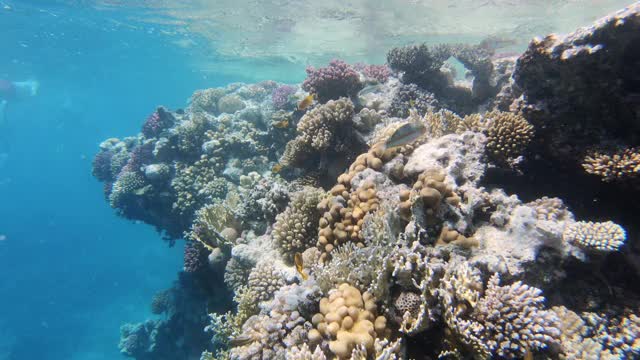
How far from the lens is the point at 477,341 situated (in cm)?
275

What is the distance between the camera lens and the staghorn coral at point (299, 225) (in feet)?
18.7

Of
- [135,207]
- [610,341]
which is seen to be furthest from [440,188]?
[135,207]

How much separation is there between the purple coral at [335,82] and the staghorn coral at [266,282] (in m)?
4.79

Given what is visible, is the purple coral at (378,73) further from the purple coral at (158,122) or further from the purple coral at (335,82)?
the purple coral at (158,122)

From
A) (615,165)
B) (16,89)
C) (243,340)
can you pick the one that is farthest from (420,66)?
(16,89)

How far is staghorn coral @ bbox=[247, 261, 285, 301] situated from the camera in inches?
218

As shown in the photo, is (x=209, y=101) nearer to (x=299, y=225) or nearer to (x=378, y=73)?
(x=378, y=73)

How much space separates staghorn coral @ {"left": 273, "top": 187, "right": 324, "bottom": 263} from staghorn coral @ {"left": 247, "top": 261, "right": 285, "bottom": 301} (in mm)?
360

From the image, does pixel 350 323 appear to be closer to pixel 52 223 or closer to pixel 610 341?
pixel 610 341

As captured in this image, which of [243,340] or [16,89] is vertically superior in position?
[243,340]

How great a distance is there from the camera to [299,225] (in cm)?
570

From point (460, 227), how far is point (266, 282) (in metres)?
3.38

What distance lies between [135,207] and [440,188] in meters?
13.6

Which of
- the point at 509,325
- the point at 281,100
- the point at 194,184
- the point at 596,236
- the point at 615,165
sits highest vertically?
the point at 615,165
